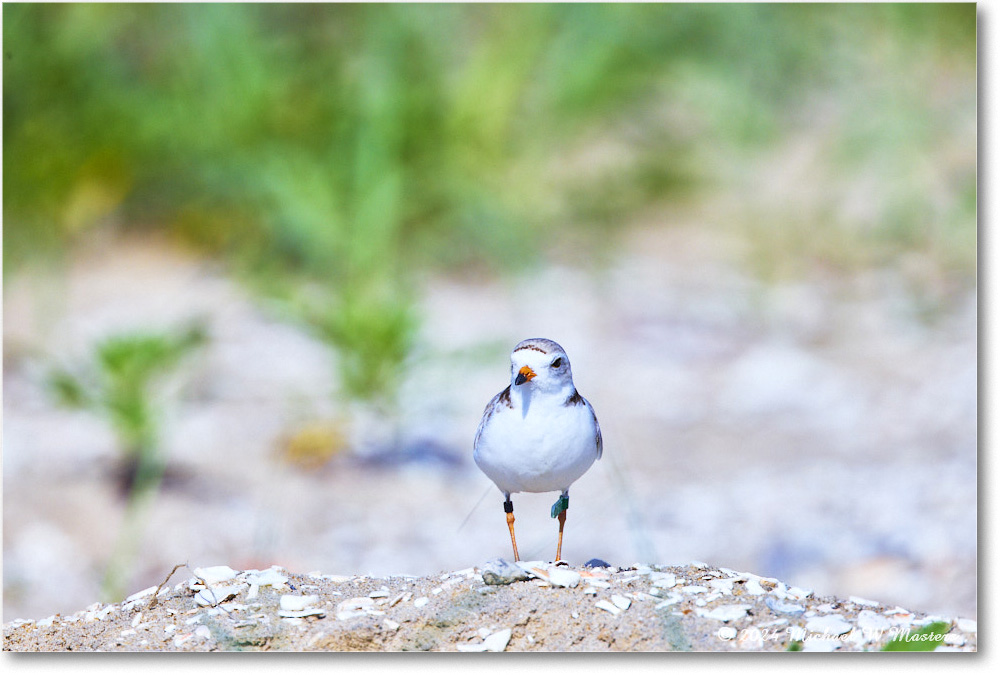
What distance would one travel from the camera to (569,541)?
363 centimetres

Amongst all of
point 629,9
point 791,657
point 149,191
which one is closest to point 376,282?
point 149,191

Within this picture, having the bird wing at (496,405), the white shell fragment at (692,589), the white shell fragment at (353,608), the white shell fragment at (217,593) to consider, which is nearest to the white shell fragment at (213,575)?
the white shell fragment at (217,593)

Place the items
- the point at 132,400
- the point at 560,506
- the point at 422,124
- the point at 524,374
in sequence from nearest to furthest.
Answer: the point at 524,374
the point at 560,506
the point at 132,400
the point at 422,124

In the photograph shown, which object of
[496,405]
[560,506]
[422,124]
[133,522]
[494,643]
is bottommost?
[494,643]

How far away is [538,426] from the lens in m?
2.19

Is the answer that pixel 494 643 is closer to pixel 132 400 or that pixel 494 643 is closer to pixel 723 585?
pixel 723 585

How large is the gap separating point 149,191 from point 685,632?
134 inches

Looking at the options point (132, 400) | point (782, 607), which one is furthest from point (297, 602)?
point (132, 400)

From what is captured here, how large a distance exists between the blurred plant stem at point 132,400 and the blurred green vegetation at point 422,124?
2.51 feet

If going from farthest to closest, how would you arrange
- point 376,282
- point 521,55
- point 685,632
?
point 521,55 < point 376,282 < point 685,632

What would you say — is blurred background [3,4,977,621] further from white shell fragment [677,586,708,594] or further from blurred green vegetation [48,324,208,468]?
white shell fragment [677,586,708,594]

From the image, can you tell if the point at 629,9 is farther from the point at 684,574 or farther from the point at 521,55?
the point at 684,574

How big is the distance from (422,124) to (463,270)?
1.94ft

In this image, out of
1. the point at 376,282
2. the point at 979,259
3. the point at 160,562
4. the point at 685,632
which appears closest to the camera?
the point at 685,632
